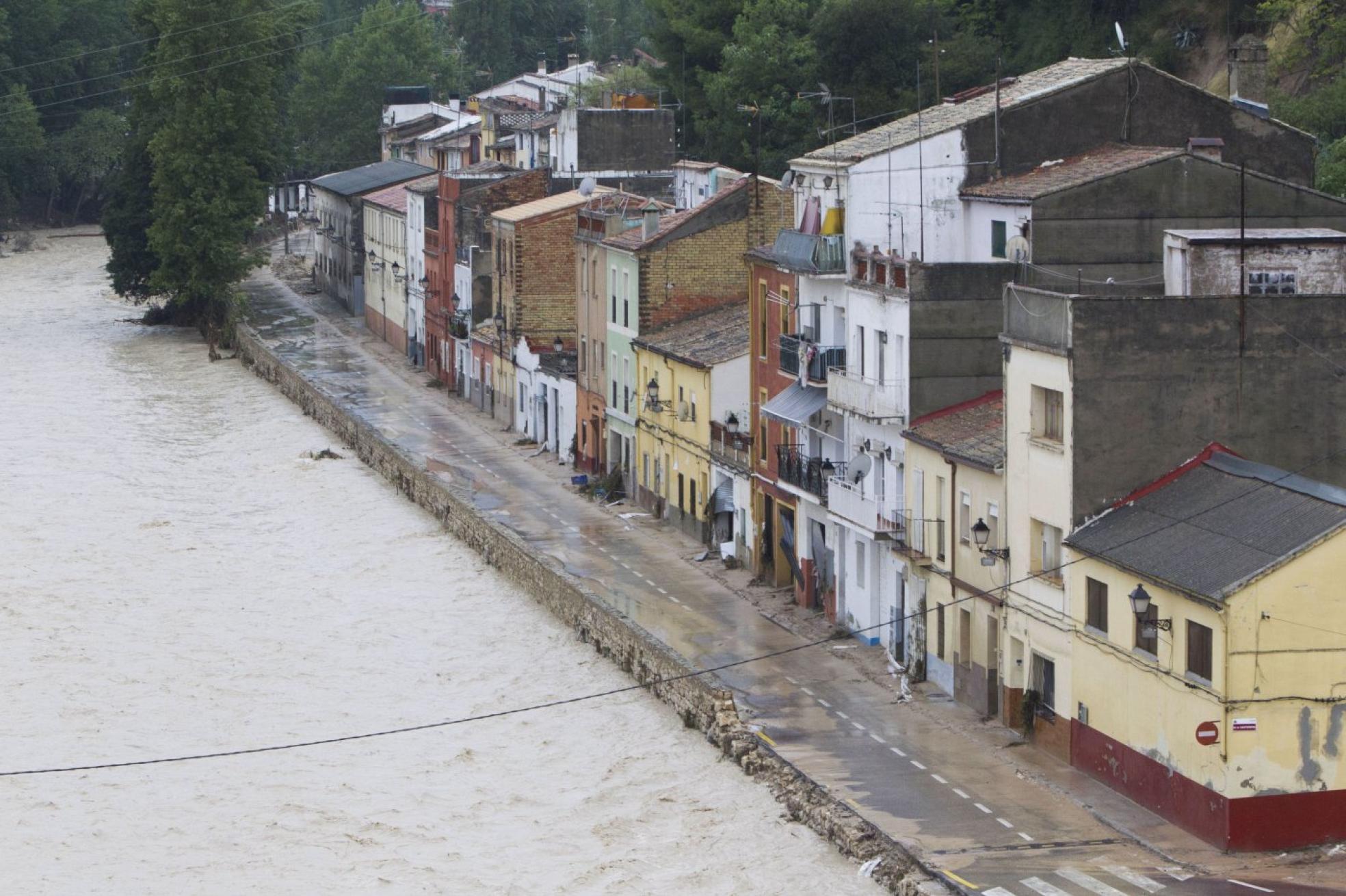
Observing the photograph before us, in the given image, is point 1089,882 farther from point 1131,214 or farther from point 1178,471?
point 1131,214

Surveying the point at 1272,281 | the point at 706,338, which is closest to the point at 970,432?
the point at 1272,281

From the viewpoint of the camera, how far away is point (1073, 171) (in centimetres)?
4191

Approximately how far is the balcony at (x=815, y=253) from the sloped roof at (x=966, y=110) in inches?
62.1

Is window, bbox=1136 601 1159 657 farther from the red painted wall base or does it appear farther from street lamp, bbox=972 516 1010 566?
street lamp, bbox=972 516 1010 566

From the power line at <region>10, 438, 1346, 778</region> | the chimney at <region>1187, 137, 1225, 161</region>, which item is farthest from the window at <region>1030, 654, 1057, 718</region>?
the chimney at <region>1187, 137, 1225, 161</region>

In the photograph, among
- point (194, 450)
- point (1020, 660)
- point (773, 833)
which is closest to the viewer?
point (773, 833)

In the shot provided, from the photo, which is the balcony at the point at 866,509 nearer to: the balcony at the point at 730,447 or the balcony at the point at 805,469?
the balcony at the point at 805,469

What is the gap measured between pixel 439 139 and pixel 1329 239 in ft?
293

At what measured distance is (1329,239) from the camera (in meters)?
35.9

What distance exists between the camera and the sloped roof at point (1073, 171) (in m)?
39.8

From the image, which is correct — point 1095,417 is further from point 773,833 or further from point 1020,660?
point 773,833

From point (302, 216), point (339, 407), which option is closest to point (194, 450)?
point (339, 407)

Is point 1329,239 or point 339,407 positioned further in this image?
point 339,407

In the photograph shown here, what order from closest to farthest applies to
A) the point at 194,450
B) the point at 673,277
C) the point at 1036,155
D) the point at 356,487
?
the point at 1036,155 < the point at 673,277 < the point at 356,487 < the point at 194,450
